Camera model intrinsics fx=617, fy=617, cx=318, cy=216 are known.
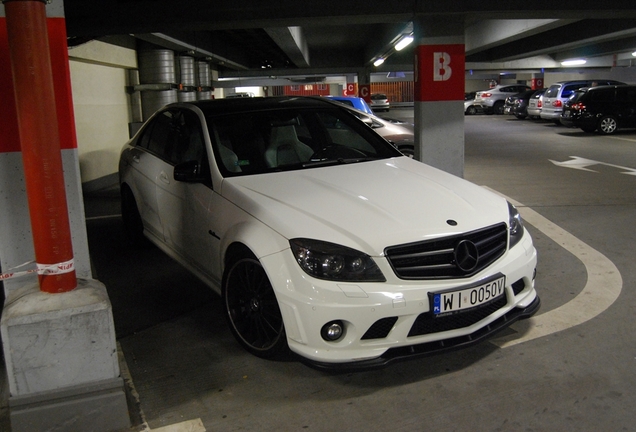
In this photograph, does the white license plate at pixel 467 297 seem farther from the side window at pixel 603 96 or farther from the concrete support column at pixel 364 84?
the concrete support column at pixel 364 84

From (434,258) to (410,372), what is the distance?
71 centimetres

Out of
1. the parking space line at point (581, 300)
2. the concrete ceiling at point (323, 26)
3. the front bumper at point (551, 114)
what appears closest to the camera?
the parking space line at point (581, 300)

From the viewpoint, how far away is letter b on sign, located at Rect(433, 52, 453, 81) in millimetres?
8031

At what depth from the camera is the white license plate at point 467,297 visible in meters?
3.21

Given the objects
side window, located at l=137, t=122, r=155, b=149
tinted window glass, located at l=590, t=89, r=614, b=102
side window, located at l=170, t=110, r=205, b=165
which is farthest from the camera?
tinted window glass, located at l=590, t=89, r=614, b=102

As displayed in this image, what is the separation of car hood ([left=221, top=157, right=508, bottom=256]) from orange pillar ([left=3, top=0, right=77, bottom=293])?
110cm

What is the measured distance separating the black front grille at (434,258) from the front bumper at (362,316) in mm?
45

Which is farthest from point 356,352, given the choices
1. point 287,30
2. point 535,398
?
point 287,30

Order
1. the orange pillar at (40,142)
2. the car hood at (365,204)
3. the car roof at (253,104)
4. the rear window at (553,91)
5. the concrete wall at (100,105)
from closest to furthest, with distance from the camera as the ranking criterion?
the orange pillar at (40,142) → the car hood at (365,204) → the car roof at (253,104) → the concrete wall at (100,105) → the rear window at (553,91)

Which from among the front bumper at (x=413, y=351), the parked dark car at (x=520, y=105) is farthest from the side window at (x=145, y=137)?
the parked dark car at (x=520, y=105)

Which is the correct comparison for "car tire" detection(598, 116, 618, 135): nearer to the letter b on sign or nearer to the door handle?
the letter b on sign

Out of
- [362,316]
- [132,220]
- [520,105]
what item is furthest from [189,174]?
[520,105]

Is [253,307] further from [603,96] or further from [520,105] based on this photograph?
[520,105]

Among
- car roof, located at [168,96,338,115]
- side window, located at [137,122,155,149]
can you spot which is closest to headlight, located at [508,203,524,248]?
car roof, located at [168,96,338,115]
